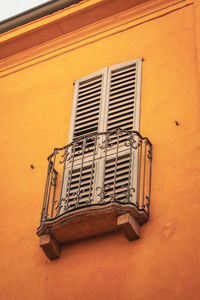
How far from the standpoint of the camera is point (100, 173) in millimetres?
9695

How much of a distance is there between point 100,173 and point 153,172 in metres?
0.82

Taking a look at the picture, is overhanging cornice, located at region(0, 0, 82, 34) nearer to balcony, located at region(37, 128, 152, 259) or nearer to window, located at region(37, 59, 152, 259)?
window, located at region(37, 59, 152, 259)

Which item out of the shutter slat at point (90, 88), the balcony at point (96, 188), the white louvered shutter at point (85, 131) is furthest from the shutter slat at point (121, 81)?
the balcony at point (96, 188)

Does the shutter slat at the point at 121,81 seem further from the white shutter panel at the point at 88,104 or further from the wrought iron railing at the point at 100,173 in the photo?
the wrought iron railing at the point at 100,173

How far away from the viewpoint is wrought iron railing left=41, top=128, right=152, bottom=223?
926 centimetres

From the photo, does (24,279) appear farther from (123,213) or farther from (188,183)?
(188,183)

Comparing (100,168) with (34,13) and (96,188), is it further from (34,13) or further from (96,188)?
(34,13)

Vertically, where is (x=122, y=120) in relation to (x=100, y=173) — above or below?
above

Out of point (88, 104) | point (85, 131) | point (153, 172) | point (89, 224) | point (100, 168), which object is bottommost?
point (89, 224)

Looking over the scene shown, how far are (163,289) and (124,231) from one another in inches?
41.7

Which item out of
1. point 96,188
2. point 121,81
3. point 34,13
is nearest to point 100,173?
point 96,188

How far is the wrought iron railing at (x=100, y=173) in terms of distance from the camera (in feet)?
30.4

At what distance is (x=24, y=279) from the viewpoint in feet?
30.5

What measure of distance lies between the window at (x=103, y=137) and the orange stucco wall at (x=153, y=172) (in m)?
0.24
